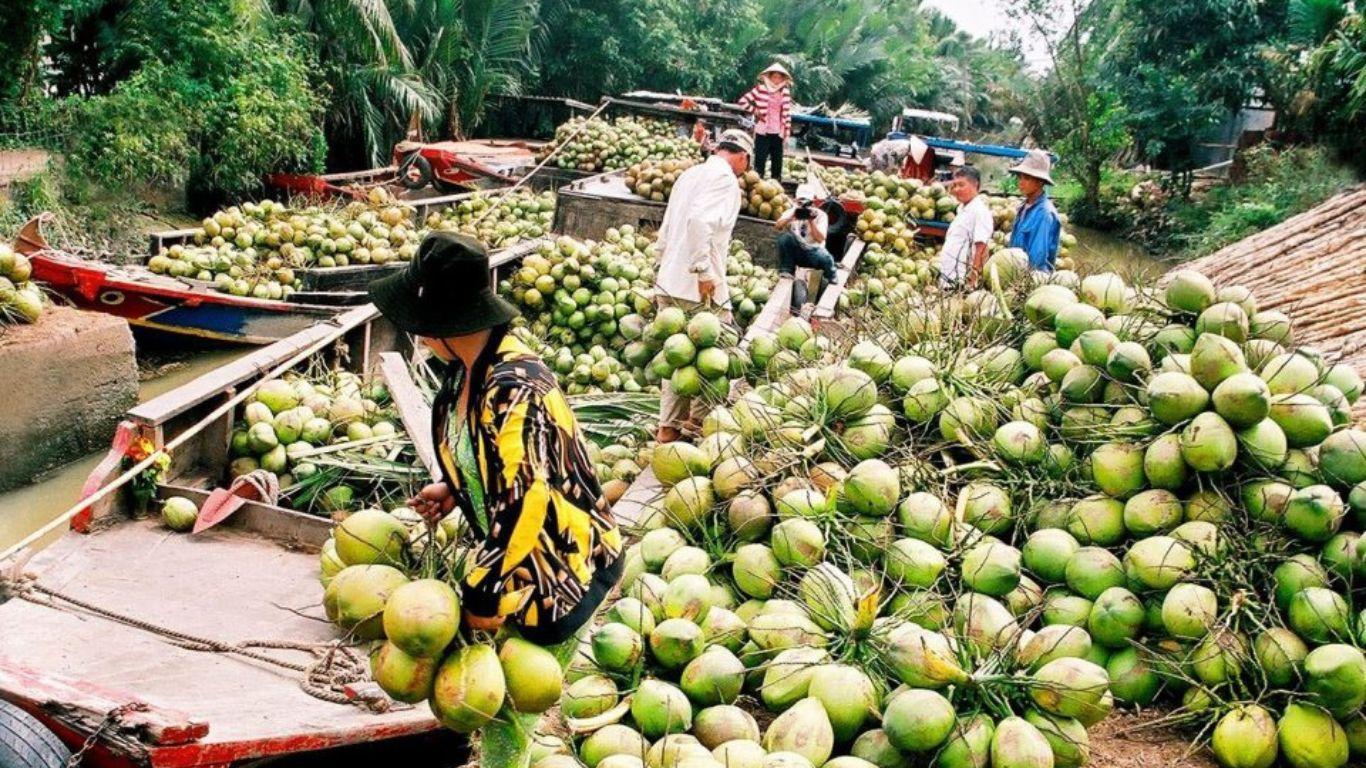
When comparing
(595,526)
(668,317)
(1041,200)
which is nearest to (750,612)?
(595,526)

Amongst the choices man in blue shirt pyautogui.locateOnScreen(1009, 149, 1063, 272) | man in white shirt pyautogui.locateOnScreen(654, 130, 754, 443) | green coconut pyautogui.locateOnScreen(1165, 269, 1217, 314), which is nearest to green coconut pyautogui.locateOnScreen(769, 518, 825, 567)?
green coconut pyautogui.locateOnScreen(1165, 269, 1217, 314)

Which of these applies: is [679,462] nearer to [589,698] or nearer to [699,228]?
[589,698]

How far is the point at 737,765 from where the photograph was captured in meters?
2.24

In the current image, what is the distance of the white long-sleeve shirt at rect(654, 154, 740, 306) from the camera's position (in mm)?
6031

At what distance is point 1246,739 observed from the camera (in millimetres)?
2514

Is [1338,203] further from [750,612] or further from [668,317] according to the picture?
[750,612]

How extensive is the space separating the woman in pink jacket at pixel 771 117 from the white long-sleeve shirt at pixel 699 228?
18.0 ft

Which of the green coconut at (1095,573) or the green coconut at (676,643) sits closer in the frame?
the green coconut at (676,643)

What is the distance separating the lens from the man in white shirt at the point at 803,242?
8.16m

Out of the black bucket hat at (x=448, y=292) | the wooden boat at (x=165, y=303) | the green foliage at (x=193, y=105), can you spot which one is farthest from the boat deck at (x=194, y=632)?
the green foliage at (x=193, y=105)

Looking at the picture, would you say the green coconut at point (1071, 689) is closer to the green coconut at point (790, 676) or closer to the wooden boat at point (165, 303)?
the green coconut at point (790, 676)

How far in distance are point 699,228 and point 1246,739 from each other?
4.08 m

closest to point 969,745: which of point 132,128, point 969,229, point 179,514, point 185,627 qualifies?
point 185,627

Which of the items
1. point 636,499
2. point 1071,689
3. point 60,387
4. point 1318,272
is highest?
point 1318,272
